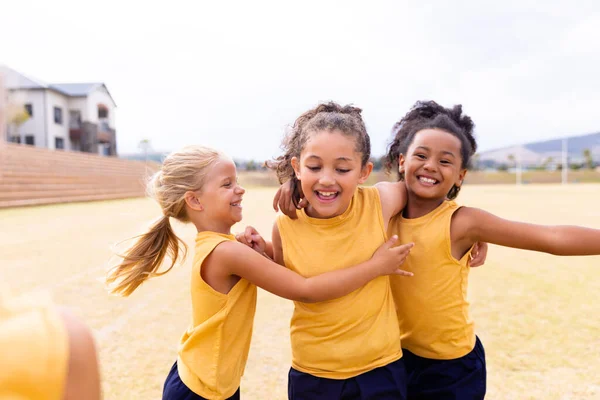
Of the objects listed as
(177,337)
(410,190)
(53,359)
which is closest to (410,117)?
(410,190)

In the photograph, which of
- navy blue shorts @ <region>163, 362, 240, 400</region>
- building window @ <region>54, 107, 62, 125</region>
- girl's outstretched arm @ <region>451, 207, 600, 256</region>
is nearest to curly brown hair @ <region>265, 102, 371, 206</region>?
girl's outstretched arm @ <region>451, 207, 600, 256</region>

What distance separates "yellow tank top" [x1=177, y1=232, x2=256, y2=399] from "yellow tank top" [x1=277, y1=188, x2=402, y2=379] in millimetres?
230

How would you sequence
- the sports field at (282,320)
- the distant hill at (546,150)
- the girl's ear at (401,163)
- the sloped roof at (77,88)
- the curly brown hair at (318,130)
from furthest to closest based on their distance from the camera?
the distant hill at (546,150), the sloped roof at (77,88), the sports field at (282,320), the girl's ear at (401,163), the curly brown hair at (318,130)

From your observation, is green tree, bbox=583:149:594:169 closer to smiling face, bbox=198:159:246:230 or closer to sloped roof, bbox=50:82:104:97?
sloped roof, bbox=50:82:104:97

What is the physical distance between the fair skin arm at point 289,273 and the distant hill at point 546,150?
6992cm

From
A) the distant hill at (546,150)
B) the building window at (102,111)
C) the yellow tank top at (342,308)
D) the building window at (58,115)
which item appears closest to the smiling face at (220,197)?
the yellow tank top at (342,308)

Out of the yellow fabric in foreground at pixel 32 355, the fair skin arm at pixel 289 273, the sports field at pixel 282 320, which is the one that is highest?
the yellow fabric in foreground at pixel 32 355

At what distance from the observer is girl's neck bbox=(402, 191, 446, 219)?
Answer: 205cm

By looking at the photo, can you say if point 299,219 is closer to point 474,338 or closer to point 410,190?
point 410,190

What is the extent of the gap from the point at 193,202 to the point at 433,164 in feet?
3.34

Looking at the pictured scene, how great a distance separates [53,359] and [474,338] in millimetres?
1883

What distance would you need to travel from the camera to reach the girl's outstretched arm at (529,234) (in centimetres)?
180

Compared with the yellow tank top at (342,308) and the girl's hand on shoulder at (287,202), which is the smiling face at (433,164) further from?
the girl's hand on shoulder at (287,202)

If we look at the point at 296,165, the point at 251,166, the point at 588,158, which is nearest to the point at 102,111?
the point at 251,166
